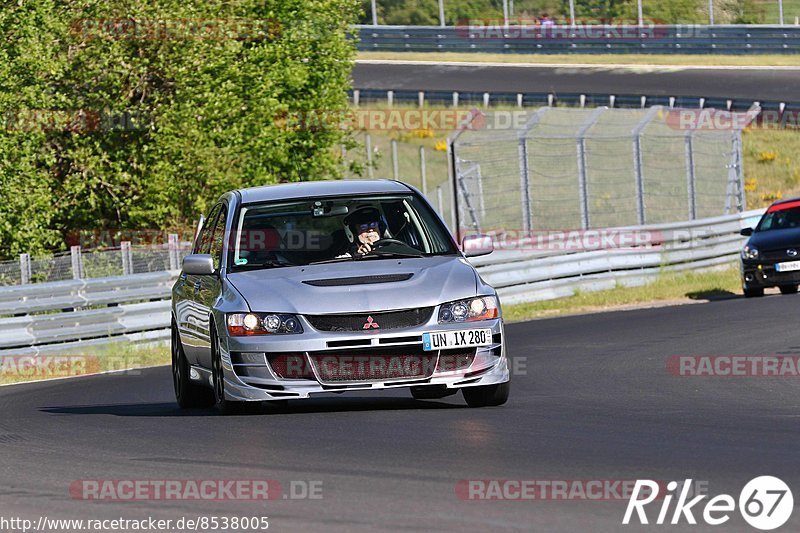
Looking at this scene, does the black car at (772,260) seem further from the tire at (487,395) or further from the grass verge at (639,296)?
the tire at (487,395)

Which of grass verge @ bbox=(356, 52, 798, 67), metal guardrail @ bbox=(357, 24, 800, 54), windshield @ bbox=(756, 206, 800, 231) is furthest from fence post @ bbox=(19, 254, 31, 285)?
metal guardrail @ bbox=(357, 24, 800, 54)

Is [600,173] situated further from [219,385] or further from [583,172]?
[219,385]

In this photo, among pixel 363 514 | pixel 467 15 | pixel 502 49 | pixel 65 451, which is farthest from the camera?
pixel 467 15

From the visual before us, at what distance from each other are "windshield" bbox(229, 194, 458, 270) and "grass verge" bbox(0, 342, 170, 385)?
7717 millimetres

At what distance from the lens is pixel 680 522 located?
6312 millimetres

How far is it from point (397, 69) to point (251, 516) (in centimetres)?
5241

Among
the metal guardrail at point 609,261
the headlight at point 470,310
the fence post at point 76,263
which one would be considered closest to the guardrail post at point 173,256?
the fence post at point 76,263

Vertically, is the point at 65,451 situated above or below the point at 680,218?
above

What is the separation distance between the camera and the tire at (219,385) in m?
10.6

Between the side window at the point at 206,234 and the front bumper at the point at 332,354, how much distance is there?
2.13m

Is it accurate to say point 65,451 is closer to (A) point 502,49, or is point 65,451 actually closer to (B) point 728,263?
(B) point 728,263

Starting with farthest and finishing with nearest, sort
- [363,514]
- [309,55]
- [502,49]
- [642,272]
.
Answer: [502,49] → [309,55] → [642,272] → [363,514]

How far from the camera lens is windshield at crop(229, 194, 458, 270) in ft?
36.0

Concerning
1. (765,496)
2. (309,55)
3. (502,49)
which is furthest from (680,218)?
(765,496)
